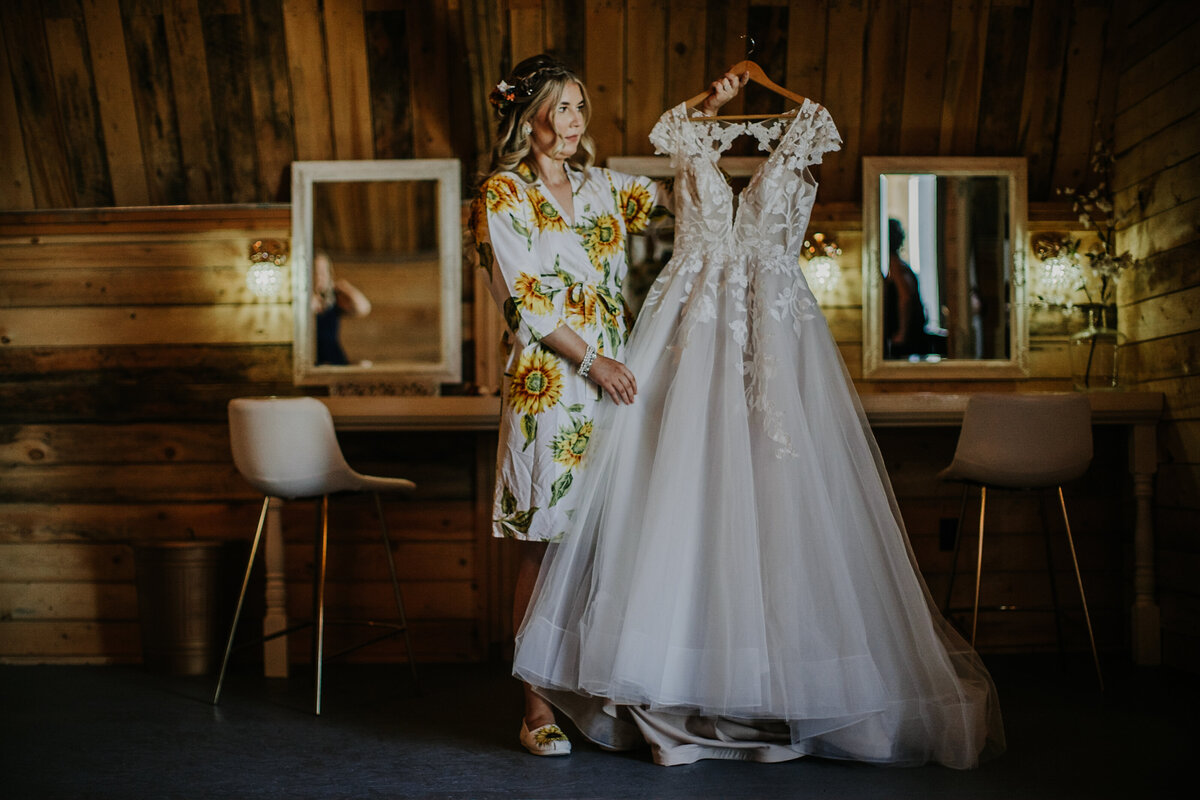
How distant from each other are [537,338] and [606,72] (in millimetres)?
1705

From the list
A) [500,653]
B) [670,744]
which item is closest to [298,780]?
[670,744]

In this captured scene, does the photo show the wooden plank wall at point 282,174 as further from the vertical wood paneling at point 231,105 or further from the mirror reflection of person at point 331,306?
the mirror reflection of person at point 331,306

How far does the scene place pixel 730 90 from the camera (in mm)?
2699

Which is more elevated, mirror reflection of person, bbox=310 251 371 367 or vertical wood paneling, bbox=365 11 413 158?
vertical wood paneling, bbox=365 11 413 158

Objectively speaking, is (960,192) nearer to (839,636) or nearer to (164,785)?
(839,636)

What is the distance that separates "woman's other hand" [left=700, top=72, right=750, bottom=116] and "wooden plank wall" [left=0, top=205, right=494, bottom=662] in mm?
1754

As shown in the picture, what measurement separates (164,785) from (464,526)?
1.72 m

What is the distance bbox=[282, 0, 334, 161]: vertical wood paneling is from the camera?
383cm

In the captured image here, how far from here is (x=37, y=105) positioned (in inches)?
158

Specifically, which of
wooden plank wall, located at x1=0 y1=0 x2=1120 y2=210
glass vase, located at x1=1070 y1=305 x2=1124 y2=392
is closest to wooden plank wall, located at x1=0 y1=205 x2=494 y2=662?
wooden plank wall, located at x1=0 y1=0 x2=1120 y2=210

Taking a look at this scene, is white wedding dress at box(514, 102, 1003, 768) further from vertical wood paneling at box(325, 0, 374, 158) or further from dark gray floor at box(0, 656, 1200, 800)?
vertical wood paneling at box(325, 0, 374, 158)

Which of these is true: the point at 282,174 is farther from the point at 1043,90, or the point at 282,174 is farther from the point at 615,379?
the point at 1043,90

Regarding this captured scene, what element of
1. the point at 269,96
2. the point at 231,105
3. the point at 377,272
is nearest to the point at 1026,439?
the point at 377,272

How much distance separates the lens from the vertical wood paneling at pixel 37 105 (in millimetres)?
3883
